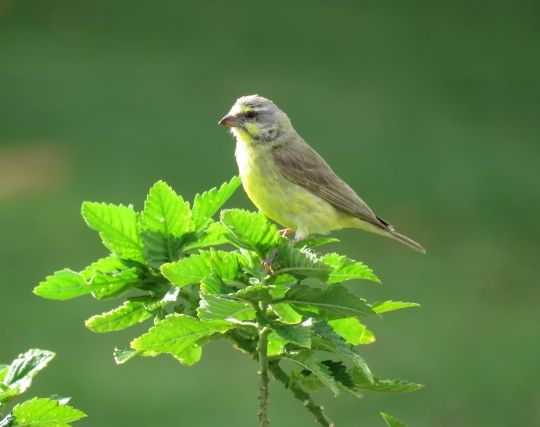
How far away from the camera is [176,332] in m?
1.76

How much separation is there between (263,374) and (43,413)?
35 cm

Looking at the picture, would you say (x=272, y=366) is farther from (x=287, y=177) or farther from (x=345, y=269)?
(x=287, y=177)

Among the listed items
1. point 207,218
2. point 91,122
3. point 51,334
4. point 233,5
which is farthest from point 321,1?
point 207,218

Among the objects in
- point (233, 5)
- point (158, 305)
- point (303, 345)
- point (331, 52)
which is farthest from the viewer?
point (233, 5)

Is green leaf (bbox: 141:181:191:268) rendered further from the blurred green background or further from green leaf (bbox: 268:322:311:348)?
the blurred green background

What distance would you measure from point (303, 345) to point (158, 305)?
1.09 feet

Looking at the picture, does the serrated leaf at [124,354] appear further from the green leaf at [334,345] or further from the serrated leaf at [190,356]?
the green leaf at [334,345]

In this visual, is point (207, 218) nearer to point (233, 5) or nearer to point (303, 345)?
point (303, 345)

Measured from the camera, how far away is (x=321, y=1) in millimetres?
19812

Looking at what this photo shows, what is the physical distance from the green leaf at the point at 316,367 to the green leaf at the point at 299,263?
0.13 metres

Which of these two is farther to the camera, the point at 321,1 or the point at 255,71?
the point at 321,1

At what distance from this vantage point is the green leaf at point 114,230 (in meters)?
2.03

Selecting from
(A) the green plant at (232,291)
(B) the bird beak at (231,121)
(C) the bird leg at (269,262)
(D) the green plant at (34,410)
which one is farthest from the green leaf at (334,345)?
(B) the bird beak at (231,121)

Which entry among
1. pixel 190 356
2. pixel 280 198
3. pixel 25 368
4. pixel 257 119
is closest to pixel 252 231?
pixel 190 356
